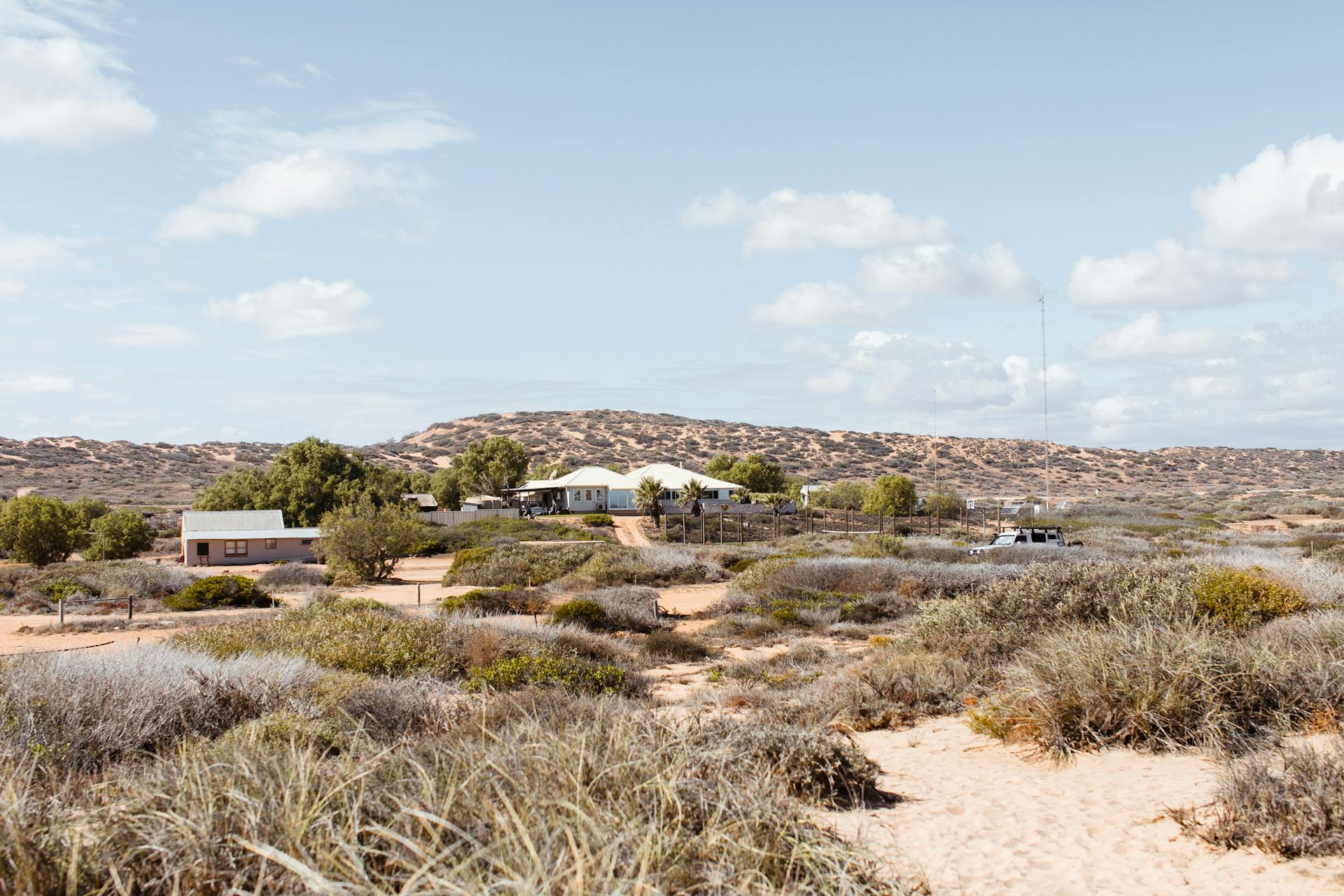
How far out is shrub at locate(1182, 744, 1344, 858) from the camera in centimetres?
569

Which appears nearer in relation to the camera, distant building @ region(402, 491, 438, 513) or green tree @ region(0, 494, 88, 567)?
green tree @ region(0, 494, 88, 567)

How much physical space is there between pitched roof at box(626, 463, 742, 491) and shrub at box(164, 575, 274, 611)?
110 ft

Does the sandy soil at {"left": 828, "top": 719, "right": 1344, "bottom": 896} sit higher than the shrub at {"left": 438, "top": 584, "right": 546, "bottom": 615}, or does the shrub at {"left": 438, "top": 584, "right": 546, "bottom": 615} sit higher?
the sandy soil at {"left": 828, "top": 719, "right": 1344, "bottom": 896}

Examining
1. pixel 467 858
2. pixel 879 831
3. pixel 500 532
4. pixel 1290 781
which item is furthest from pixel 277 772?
pixel 500 532

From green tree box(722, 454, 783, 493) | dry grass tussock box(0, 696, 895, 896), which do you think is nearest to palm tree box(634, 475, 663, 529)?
green tree box(722, 454, 783, 493)

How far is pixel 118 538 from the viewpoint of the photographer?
41.3 metres

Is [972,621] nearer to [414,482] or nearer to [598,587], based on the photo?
[598,587]

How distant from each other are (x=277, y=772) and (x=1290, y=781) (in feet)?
20.1

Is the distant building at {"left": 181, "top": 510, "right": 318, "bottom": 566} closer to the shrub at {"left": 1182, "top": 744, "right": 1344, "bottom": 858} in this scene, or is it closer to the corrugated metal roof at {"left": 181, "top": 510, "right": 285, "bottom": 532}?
the corrugated metal roof at {"left": 181, "top": 510, "right": 285, "bottom": 532}

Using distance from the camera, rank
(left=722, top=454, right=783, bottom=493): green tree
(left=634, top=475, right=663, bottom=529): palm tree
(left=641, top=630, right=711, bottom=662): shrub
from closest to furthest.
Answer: (left=641, top=630, right=711, bottom=662): shrub, (left=634, top=475, right=663, bottom=529): palm tree, (left=722, top=454, right=783, bottom=493): green tree

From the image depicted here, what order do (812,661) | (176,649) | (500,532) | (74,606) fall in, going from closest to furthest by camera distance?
(176,649) < (812,661) < (74,606) < (500,532)

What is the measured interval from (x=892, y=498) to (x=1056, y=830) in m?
49.0

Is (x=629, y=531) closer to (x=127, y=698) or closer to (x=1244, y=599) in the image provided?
(x=1244, y=599)

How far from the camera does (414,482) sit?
7038cm
